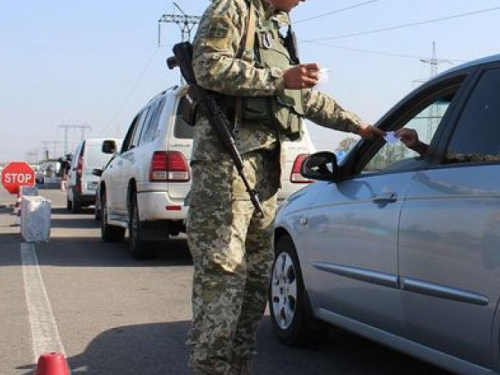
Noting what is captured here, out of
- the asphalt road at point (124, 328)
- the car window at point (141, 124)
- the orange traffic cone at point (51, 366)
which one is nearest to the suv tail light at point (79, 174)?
the car window at point (141, 124)

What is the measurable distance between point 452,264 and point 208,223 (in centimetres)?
109

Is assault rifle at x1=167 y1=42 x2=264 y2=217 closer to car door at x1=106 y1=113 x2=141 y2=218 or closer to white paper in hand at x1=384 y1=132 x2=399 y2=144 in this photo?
white paper in hand at x1=384 y1=132 x2=399 y2=144

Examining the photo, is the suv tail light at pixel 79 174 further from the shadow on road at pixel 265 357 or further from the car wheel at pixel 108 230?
the shadow on road at pixel 265 357

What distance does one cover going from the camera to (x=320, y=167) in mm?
4516

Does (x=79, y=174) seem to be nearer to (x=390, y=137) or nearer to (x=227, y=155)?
(x=390, y=137)

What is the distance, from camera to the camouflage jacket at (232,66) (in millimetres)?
3241

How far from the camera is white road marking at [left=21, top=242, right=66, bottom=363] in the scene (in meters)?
5.07

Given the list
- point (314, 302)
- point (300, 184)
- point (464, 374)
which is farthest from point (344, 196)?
point (300, 184)

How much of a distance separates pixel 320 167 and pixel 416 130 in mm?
700

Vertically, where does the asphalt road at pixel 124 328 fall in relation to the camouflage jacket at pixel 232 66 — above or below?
below

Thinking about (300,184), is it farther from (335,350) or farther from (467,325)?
(467,325)

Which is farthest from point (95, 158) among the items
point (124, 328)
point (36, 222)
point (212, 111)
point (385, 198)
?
point (212, 111)

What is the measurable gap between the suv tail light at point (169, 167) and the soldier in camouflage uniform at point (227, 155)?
5018 millimetres

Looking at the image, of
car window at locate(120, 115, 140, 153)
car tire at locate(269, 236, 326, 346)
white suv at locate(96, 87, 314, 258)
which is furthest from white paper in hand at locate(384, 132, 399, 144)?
car window at locate(120, 115, 140, 153)
